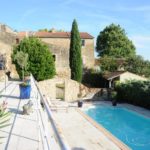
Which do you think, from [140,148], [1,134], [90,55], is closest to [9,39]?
[90,55]

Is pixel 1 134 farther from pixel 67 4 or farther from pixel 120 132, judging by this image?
pixel 67 4

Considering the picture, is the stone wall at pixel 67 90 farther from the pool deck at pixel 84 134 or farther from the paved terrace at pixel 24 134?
the paved terrace at pixel 24 134

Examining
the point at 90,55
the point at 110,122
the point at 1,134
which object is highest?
the point at 90,55

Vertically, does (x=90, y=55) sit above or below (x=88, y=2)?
below

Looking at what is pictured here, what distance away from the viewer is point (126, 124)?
20.9m

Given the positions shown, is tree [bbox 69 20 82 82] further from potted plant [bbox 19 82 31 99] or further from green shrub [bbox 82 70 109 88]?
potted plant [bbox 19 82 31 99]

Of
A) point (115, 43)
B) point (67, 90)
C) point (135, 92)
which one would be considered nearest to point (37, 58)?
point (67, 90)

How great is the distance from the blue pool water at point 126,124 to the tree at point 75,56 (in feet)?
37.3

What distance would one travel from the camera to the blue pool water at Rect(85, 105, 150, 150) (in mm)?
16078

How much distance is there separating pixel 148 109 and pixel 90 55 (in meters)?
23.4

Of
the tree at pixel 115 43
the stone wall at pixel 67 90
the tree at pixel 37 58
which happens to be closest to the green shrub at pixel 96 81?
the stone wall at pixel 67 90

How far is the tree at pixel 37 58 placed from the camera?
2914cm

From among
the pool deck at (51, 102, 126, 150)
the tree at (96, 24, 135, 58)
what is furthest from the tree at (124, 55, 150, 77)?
the pool deck at (51, 102, 126, 150)

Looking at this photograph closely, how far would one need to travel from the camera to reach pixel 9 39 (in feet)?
120
